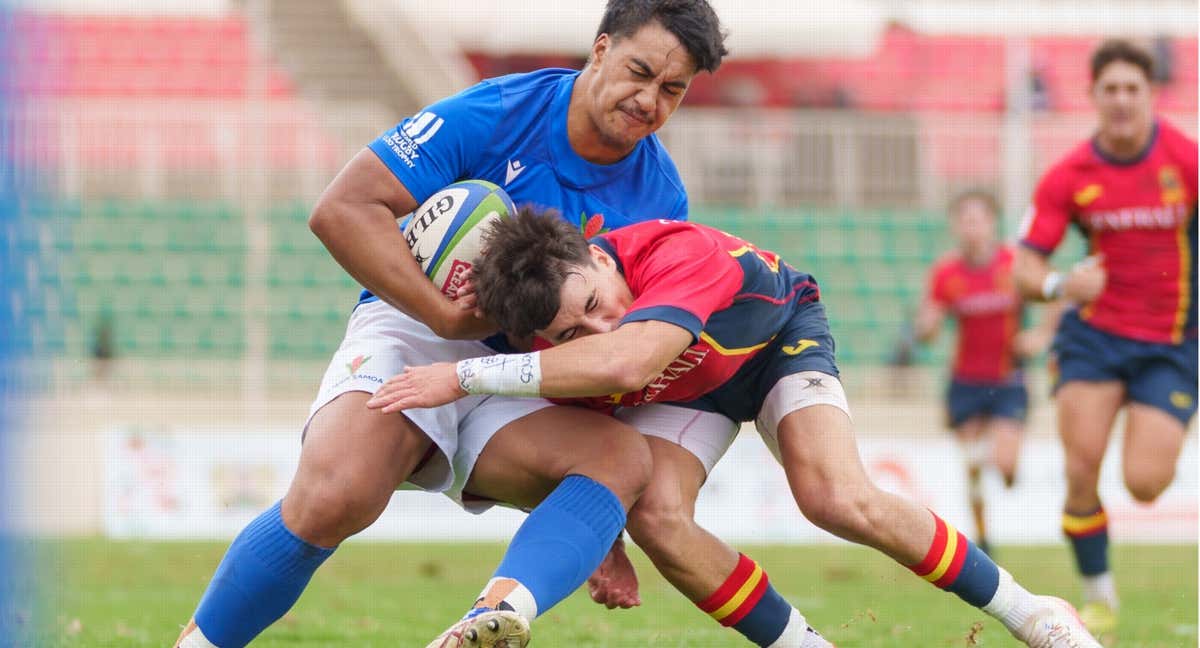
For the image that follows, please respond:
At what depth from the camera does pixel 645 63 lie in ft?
14.6

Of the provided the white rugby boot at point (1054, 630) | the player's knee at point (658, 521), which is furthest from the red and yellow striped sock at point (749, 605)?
the white rugby boot at point (1054, 630)

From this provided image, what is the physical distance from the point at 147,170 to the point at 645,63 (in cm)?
1318

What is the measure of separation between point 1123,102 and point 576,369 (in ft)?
13.6

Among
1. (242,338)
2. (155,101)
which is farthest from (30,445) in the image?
(155,101)

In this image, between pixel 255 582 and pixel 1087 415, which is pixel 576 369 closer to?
pixel 255 582

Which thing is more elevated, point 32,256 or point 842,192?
point 32,256

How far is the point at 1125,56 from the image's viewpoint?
23.3 feet

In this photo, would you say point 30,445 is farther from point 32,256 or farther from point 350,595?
point 350,595

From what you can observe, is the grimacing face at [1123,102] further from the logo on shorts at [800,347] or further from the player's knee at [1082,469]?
the logo on shorts at [800,347]

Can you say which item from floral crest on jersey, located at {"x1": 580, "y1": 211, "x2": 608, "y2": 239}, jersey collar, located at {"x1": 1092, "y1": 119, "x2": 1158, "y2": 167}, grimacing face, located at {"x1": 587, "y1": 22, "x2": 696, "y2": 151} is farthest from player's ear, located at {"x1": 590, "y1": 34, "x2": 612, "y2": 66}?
jersey collar, located at {"x1": 1092, "y1": 119, "x2": 1158, "y2": 167}

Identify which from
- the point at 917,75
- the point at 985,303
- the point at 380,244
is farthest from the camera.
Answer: the point at 917,75

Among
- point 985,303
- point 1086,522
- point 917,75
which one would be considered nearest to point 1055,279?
point 1086,522

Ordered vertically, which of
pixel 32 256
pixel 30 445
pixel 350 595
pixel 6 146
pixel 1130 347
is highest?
pixel 6 146

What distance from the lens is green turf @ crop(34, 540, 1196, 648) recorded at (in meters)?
6.07
